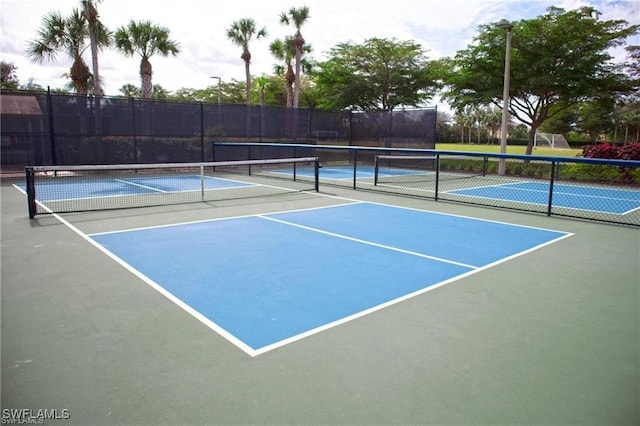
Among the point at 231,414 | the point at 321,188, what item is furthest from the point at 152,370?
the point at 321,188

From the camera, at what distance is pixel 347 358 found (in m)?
3.49

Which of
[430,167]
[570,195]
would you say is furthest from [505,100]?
[570,195]

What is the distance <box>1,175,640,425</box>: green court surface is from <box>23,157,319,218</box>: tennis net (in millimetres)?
4477

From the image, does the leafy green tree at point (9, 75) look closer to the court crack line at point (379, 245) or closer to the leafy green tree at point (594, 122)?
the court crack line at point (379, 245)

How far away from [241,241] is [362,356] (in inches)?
156

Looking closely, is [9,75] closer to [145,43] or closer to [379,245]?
[145,43]

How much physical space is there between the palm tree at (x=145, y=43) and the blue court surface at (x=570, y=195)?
18904 millimetres

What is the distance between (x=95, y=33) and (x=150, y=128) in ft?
23.2

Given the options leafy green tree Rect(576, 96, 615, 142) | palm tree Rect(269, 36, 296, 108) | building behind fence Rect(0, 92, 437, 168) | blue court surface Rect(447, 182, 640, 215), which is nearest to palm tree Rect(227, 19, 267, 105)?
palm tree Rect(269, 36, 296, 108)

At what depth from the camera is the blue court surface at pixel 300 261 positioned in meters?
4.33

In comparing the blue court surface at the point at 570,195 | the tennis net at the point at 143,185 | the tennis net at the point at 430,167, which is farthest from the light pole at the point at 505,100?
the tennis net at the point at 143,185

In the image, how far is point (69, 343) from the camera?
12.1ft

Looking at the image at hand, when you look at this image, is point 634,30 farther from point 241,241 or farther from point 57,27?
point 57,27

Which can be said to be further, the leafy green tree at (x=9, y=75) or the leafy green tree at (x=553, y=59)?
the leafy green tree at (x=9, y=75)
